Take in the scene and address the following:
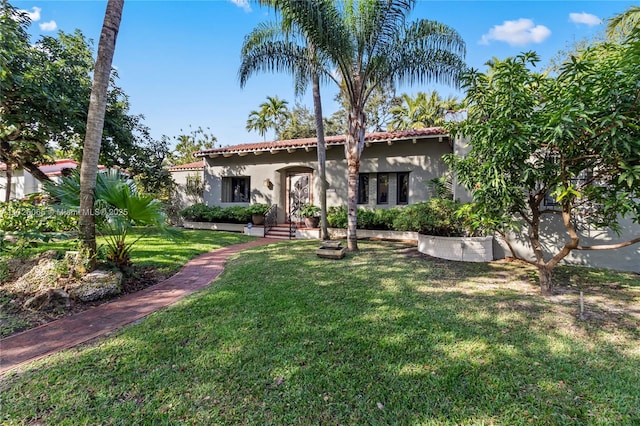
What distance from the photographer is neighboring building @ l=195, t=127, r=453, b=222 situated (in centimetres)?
1265

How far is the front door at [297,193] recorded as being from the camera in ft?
50.4

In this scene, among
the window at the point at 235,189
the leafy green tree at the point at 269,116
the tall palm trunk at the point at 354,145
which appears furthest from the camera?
the leafy green tree at the point at 269,116

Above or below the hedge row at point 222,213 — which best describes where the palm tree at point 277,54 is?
above

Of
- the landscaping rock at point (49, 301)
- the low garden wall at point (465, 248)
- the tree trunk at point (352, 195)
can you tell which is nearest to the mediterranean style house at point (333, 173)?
the low garden wall at point (465, 248)

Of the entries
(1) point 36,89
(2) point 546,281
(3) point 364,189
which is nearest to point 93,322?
(2) point 546,281

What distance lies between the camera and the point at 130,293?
555 centimetres

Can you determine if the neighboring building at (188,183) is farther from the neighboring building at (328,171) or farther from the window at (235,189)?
the window at (235,189)

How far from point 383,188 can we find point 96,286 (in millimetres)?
11447

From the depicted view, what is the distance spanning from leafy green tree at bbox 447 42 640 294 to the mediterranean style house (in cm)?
373

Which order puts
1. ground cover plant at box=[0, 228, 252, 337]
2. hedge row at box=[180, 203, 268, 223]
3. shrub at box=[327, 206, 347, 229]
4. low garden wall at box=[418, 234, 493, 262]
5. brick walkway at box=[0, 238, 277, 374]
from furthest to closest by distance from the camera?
hedge row at box=[180, 203, 268, 223] → shrub at box=[327, 206, 347, 229] → low garden wall at box=[418, 234, 493, 262] → ground cover plant at box=[0, 228, 252, 337] → brick walkway at box=[0, 238, 277, 374]

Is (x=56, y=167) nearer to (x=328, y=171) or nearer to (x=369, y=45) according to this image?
(x=328, y=171)

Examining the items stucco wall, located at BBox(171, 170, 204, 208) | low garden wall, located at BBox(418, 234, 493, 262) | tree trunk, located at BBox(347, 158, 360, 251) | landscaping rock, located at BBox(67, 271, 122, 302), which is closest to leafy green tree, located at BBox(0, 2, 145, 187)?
stucco wall, located at BBox(171, 170, 204, 208)

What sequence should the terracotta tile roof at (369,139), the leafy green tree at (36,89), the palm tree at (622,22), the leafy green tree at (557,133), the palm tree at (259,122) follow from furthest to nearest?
the palm tree at (259,122)
the terracotta tile roof at (369,139)
the palm tree at (622,22)
the leafy green tree at (36,89)
the leafy green tree at (557,133)

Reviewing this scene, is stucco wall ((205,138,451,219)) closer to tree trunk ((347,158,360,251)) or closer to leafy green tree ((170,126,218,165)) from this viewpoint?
tree trunk ((347,158,360,251))
